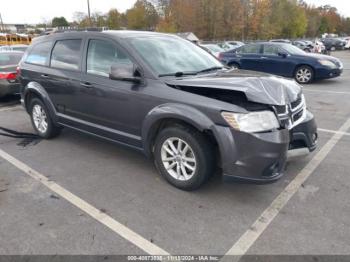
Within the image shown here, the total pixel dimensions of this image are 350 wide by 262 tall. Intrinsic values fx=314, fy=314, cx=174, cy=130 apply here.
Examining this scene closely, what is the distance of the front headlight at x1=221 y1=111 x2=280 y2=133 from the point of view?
2951 millimetres

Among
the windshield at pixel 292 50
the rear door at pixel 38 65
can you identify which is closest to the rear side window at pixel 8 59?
the rear door at pixel 38 65

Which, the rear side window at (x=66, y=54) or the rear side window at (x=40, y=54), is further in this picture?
the rear side window at (x=40, y=54)

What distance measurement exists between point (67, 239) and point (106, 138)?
169 cm

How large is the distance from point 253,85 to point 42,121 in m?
3.79

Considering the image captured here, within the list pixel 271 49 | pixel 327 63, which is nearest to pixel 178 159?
pixel 327 63

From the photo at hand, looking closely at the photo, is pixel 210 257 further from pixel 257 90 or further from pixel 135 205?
pixel 257 90

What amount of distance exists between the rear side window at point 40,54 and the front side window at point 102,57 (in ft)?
3.77

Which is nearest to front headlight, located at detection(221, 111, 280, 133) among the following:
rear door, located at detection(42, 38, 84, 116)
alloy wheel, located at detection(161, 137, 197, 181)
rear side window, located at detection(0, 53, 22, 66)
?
alloy wheel, located at detection(161, 137, 197, 181)

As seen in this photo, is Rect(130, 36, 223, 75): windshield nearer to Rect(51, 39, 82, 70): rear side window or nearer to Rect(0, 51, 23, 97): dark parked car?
Rect(51, 39, 82, 70): rear side window

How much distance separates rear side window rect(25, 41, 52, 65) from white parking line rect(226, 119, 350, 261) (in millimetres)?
3967

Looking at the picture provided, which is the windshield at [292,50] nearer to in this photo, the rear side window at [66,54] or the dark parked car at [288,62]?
the dark parked car at [288,62]

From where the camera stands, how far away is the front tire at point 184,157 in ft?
10.6

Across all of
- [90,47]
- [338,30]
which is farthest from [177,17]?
[338,30]

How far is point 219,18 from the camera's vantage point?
169 feet
